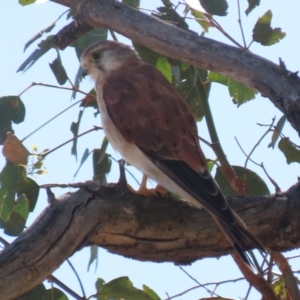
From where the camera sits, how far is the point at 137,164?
11.0 ft

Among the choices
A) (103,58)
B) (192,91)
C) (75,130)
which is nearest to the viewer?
(75,130)

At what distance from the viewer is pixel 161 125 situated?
3.32 metres

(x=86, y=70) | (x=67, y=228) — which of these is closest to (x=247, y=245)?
(x=67, y=228)

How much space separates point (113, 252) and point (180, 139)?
62cm

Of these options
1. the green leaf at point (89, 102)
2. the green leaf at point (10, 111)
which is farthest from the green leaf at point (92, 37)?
the green leaf at point (10, 111)

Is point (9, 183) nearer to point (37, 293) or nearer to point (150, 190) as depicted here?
point (37, 293)

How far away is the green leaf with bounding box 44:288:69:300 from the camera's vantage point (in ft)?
8.95

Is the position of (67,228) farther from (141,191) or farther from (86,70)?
(86,70)

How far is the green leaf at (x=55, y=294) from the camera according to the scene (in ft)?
8.95

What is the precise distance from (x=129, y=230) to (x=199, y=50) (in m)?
0.70

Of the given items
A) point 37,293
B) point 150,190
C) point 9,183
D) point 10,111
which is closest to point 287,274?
point 150,190

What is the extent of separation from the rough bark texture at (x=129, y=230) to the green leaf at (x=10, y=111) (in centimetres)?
52

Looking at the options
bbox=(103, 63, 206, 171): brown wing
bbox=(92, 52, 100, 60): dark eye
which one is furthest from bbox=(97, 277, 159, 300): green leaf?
bbox=(92, 52, 100, 60): dark eye

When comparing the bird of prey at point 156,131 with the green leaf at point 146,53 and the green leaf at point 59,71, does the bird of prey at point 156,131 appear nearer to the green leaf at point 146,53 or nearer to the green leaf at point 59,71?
the green leaf at point 146,53
